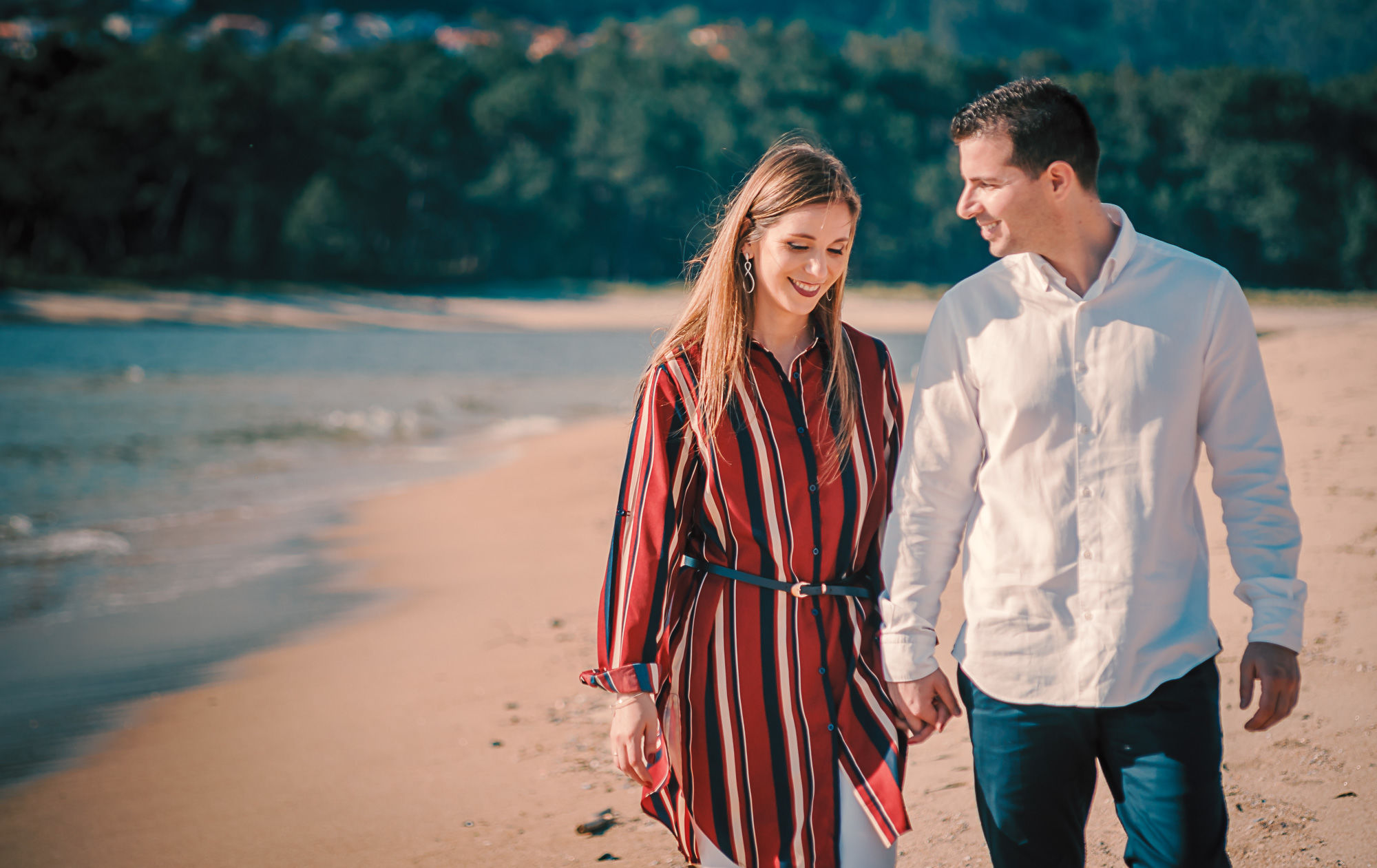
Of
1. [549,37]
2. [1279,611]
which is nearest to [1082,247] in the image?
[1279,611]

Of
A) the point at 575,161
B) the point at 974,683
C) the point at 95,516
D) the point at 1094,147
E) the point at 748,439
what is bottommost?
the point at 95,516

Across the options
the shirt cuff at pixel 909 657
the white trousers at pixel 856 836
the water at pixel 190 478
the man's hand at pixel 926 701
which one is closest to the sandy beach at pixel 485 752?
the water at pixel 190 478

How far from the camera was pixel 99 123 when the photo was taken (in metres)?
49.8

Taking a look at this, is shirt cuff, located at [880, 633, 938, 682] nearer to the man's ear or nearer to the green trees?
the man's ear

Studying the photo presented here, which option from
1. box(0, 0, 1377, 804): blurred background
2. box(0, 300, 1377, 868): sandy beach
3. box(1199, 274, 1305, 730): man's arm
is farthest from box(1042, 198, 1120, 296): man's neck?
box(0, 0, 1377, 804): blurred background

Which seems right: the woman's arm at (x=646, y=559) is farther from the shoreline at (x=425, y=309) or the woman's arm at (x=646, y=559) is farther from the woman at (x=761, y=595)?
the shoreline at (x=425, y=309)

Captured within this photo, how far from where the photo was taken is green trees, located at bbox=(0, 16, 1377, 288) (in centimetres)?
4825

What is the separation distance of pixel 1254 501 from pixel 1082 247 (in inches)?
19.9

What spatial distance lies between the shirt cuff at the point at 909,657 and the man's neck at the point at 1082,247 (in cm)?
65

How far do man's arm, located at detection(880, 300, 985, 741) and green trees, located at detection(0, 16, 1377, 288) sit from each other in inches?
1814

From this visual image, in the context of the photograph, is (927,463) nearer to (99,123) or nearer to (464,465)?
(464,465)

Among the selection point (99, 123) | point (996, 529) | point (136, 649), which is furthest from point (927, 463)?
point (99, 123)

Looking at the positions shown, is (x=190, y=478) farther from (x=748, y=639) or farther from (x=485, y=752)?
(x=748, y=639)

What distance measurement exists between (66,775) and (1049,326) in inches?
165
